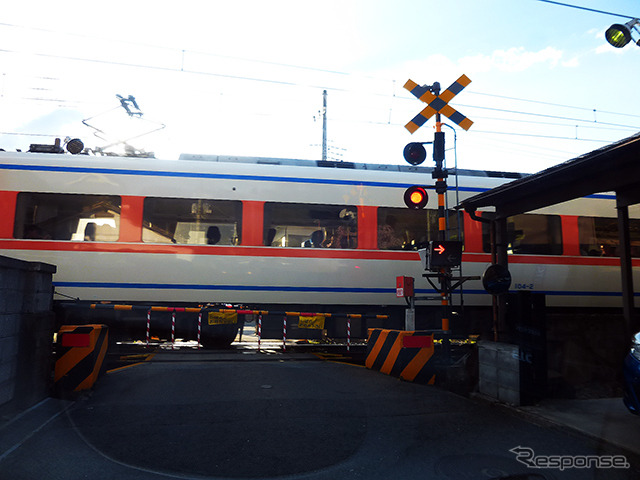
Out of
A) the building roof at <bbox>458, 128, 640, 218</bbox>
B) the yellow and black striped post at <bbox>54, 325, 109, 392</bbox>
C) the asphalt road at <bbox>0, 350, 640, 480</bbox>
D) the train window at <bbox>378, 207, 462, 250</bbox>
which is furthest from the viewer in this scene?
the train window at <bbox>378, 207, 462, 250</bbox>

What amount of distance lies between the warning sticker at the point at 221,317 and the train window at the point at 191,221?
1303 mm

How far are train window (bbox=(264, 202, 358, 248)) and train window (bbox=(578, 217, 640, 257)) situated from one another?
4962 mm

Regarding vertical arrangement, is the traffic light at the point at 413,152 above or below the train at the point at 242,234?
above

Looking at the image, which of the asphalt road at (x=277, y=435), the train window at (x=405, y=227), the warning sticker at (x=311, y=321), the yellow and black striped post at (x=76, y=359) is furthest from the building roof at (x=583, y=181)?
the yellow and black striped post at (x=76, y=359)

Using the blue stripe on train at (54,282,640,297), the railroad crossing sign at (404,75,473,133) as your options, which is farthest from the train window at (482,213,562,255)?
the railroad crossing sign at (404,75,473,133)

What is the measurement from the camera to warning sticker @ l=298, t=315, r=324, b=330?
8812mm

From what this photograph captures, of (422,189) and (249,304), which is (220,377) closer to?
(249,304)

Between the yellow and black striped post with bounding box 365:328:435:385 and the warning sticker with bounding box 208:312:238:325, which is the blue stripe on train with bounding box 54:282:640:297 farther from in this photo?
the yellow and black striped post with bounding box 365:328:435:385

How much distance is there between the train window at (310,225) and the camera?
8961mm

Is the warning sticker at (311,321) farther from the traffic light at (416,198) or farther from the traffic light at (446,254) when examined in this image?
the traffic light at (416,198)

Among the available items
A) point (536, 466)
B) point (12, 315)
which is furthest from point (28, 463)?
point (536, 466)

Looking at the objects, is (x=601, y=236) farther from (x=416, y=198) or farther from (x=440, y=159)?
(x=416, y=198)

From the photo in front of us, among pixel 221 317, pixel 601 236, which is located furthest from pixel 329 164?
pixel 601 236

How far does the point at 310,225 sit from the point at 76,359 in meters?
4.76
